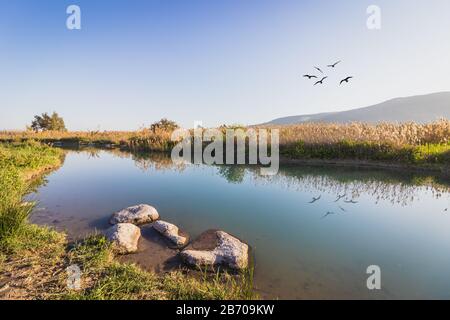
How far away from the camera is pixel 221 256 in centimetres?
435

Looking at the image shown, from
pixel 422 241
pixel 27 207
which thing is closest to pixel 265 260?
pixel 422 241

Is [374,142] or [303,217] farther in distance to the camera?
[374,142]

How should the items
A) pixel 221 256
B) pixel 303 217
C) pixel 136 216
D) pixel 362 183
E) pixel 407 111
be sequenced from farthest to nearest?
pixel 407 111 < pixel 362 183 < pixel 303 217 < pixel 136 216 < pixel 221 256

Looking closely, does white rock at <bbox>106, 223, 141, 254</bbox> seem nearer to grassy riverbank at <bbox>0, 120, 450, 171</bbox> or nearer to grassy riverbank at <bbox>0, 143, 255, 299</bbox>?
grassy riverbank at <bbox>0, 143, 255, 299</bbox>

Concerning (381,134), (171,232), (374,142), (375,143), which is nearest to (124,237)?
(171,232)

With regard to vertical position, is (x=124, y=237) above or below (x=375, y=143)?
below

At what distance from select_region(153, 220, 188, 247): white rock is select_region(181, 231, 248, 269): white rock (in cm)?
69

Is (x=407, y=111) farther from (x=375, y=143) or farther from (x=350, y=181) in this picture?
(x=350, y=181)

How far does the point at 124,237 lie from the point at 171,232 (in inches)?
36.0

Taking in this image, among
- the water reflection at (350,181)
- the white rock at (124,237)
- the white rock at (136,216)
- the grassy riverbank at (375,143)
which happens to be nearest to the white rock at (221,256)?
the white rock at (124,237)

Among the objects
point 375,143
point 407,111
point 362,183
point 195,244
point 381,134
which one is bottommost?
point 195,244

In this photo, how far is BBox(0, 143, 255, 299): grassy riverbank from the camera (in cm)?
323
